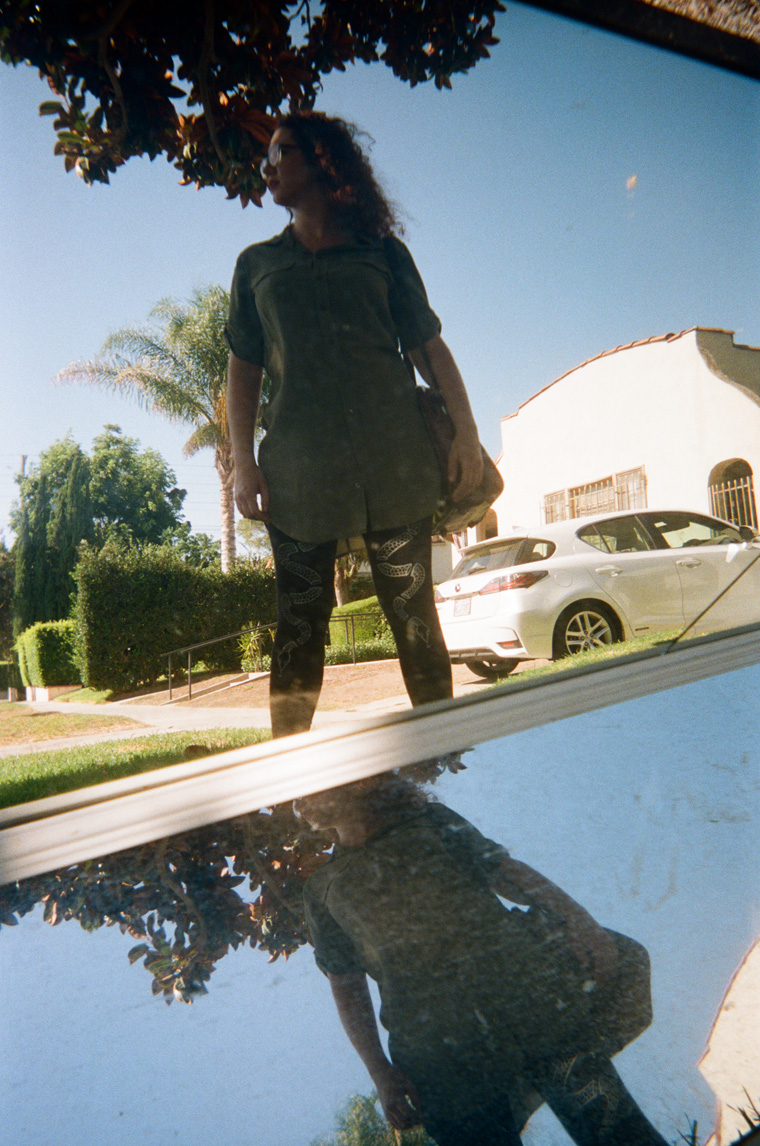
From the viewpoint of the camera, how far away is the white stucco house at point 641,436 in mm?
1715

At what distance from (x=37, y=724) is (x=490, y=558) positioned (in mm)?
1076

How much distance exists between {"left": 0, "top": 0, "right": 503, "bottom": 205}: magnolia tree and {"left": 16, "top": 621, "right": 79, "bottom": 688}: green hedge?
880mm

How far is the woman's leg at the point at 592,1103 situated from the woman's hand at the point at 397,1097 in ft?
0.39

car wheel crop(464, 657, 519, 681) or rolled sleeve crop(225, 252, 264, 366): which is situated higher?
rolled sleeve crop(225, 252, 264, 366)

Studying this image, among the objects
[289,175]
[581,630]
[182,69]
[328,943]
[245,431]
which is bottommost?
[328,943]

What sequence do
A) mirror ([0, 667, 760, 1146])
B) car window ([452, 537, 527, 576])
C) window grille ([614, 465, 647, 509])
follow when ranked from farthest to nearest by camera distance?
1. window grille ([614, 465, 647, 509])
2. car window ([452, 537, 527, 576])
3. mirror ([0, 667, 760, 1146])

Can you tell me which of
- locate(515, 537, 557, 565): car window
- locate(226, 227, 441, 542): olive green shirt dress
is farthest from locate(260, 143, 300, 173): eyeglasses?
locate(515, 537, 557, 565): car window

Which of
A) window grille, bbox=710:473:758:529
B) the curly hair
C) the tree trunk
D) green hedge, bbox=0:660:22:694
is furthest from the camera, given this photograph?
window grille, bbox=710:473:758:529

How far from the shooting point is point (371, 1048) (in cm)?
63

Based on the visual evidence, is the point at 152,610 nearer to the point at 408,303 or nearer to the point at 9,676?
the point at 9,676

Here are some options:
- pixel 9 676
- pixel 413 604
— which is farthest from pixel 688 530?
pixel 9 676

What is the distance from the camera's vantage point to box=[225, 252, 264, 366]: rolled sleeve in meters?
1.31

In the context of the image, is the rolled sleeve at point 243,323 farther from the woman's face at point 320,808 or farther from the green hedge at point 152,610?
the woman's face at point 320,808

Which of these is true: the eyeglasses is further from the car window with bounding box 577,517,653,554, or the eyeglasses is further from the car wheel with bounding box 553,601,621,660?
the car wheel with bounding box 553,601,621,660
